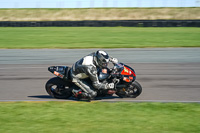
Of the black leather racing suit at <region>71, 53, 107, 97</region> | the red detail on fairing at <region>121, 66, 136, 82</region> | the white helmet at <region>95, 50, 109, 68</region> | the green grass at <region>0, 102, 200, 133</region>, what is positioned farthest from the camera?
the red detail on fairing at <region>121, 66, 136, 82</region>

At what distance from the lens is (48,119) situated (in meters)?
7.16

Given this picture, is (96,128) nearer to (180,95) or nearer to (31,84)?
(180,95)

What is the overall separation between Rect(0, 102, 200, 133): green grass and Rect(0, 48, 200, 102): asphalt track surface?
0.94 m

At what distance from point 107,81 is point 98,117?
1805mm

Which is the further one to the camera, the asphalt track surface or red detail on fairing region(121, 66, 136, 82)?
the asphalt track surface

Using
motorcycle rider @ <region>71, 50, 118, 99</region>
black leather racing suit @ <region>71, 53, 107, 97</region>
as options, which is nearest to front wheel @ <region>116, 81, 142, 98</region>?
motorcycle rider @ <region>71, 50, 118, 99</region>

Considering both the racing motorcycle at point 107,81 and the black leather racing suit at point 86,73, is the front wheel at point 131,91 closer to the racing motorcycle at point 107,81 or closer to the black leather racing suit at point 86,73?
the racing motorcycle at point 107,81

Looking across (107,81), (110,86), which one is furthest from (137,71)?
(110,86)

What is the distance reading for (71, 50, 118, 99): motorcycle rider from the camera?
8.54m

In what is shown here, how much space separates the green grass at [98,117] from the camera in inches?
256

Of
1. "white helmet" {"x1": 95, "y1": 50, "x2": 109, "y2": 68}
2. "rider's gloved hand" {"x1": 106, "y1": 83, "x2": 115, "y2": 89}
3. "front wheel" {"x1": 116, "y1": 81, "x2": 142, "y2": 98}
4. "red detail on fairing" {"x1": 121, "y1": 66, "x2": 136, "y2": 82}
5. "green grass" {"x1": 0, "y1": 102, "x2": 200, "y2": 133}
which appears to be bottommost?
"green grass" {"x1": 0, "y1": 102, "x2": 200, "y2": 133}

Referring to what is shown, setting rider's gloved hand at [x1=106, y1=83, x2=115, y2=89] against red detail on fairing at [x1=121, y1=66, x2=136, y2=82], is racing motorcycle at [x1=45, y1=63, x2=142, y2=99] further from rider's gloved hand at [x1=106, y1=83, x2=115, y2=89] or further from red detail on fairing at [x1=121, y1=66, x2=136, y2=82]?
rider's gloved hand at [x1=106, y1=83, x2=115, y2=89]

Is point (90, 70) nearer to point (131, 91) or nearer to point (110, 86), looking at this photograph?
point (110, 86)

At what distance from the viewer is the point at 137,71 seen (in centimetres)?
1379
